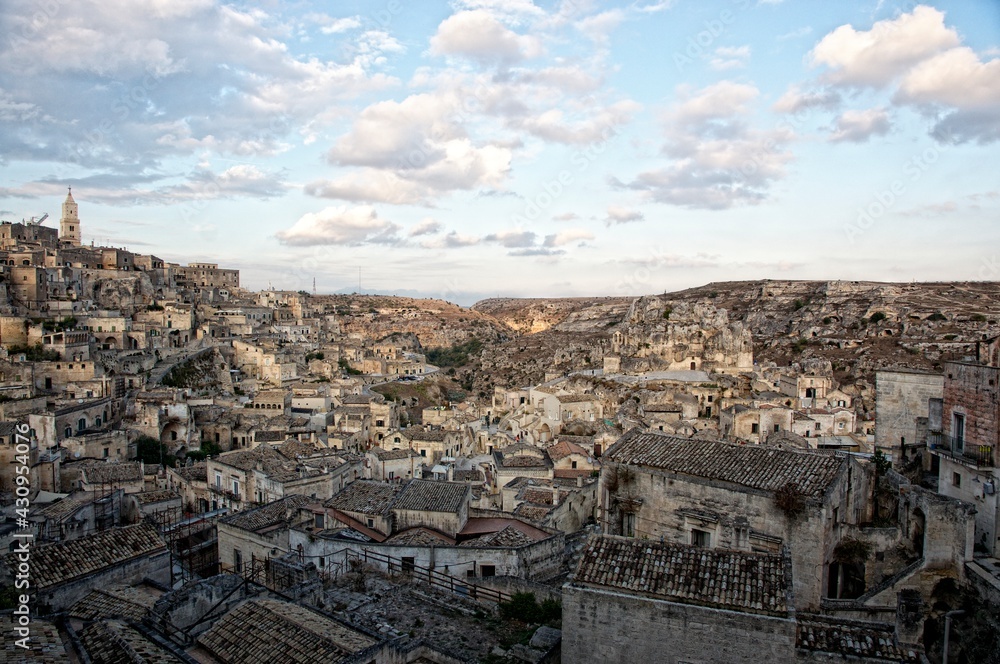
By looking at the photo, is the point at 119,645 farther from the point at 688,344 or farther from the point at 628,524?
the point at 688,344

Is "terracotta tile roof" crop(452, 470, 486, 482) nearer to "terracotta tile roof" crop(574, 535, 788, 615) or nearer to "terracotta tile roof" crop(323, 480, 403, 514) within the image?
"terracotta tile roof" crop(323, 480, 403, 514)

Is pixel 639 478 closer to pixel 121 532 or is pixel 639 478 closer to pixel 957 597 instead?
pixel 957 597

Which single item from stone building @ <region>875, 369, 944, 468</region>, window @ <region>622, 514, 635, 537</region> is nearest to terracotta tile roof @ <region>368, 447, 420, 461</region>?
window @ <region>622, 514, 635, 537</region>

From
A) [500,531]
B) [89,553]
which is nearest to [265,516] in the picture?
[89,553]

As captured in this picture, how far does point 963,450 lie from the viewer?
13859mm

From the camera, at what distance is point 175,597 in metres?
10.1

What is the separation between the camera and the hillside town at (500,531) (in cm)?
905

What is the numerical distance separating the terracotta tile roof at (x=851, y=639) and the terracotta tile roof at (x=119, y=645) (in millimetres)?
8722

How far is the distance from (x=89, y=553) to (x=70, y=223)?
8410 centimetres

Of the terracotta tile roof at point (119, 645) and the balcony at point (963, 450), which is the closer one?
the terracotta tile roof at point (119, 645)

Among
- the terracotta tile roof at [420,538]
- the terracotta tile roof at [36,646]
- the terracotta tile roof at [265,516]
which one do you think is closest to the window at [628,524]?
the terracotta tile roof at [420,538]

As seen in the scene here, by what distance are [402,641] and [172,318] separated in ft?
195

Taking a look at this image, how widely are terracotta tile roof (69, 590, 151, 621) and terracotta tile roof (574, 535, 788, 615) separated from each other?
7319mm

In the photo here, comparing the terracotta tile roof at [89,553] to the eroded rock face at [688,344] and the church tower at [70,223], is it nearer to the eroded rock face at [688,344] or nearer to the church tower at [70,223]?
the eroded rock face at [688,344]
